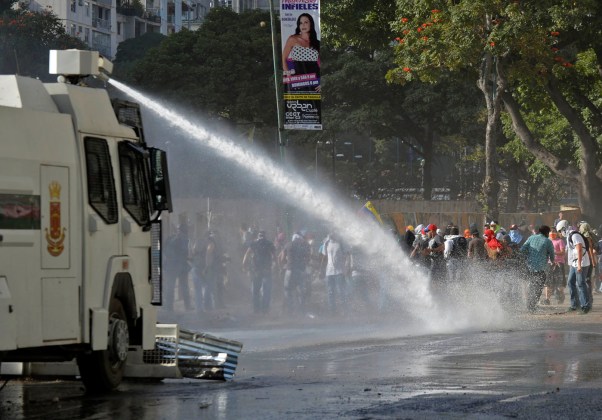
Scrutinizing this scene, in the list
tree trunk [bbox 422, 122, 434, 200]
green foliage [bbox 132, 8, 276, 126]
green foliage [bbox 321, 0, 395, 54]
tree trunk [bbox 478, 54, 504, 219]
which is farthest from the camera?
tree trunk [bbox 422, 122, 434, 200]

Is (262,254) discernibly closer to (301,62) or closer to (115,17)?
(301,62)

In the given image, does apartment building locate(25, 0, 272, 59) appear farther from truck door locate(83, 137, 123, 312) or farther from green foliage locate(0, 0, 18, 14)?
truck door locate(83, 137, 123, 312)

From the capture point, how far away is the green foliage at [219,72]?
5878 centimetres

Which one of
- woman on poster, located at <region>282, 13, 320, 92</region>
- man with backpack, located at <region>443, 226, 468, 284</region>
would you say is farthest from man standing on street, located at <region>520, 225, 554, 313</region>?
woman on poster, located at <region>282, 13, 320, 92</region>

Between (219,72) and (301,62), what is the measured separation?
31512 mm

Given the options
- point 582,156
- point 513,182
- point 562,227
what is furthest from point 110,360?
point 513,182

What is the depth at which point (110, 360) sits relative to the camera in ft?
40.8

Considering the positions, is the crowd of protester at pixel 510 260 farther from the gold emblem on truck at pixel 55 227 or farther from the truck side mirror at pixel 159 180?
the gold emblem on truck at pixel 55 227

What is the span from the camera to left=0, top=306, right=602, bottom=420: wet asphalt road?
1074cm

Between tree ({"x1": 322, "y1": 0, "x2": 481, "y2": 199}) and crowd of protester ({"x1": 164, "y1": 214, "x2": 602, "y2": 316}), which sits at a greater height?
tree ({"x1": 322, "y1": 0, "x2": 481, "y2": 199})

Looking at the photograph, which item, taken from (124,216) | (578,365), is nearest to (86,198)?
(124,216)

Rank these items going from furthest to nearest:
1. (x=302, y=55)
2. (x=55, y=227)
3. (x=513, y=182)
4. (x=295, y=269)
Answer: (x=513, y=182) → (x=302, y=55) → (x=295, y=269) → (x=55, y=227)

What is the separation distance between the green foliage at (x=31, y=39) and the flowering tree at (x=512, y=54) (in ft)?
125

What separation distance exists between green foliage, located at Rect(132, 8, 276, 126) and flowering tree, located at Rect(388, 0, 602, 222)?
2208cm
